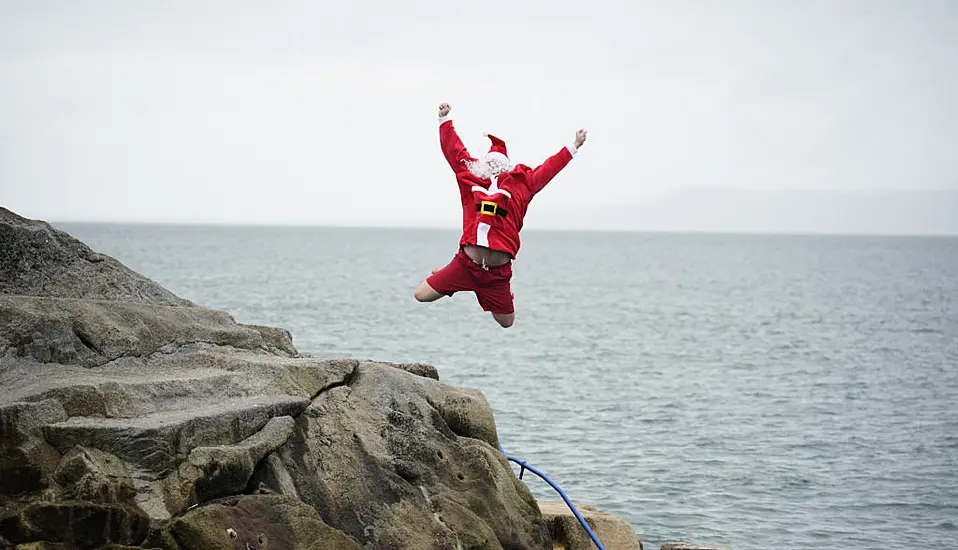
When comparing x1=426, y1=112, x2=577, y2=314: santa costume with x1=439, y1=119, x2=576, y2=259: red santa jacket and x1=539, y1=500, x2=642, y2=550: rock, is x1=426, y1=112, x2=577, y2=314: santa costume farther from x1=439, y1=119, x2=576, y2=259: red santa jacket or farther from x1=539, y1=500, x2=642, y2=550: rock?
x1=539, y1=500, x2=642, y2=550: rock

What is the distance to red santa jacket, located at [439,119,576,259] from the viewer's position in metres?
8.88

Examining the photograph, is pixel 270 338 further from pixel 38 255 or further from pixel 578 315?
pixel 578 315

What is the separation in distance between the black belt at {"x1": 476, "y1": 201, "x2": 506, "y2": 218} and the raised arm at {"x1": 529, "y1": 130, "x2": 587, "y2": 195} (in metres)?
0.32

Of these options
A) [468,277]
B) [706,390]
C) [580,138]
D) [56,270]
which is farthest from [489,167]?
[706,390]

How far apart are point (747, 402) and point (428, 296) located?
1885 cm

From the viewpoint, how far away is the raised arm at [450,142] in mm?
8992

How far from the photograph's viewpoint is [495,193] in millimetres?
8898

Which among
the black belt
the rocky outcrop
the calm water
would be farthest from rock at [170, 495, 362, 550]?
the calm water

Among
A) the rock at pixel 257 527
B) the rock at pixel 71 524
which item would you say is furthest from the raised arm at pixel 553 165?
the rock at pixel 71 524

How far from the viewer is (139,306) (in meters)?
8.70

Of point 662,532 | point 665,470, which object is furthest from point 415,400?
point 665,470

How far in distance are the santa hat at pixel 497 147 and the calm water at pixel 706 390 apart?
7.19 meters

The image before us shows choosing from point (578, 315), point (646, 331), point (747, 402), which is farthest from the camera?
point (578, 315)

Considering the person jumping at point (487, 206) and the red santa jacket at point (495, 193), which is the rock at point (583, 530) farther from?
the red santa jacket at point (495, 193)
